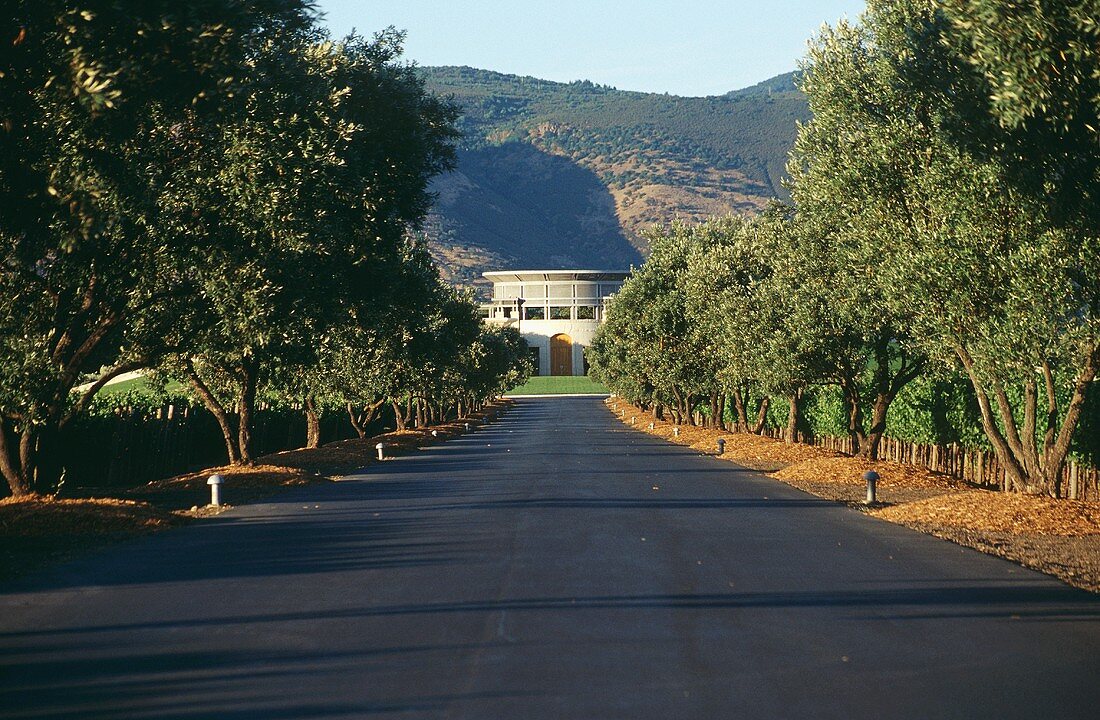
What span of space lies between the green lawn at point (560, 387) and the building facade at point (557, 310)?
2629mm

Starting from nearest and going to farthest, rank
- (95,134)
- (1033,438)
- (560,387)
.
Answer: (95,134)
(1033,438)
(560,387)

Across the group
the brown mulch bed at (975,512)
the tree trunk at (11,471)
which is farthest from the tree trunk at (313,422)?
the tree trunk at (11,471)

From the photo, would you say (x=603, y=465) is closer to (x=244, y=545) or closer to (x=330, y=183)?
(x=330, y=183)

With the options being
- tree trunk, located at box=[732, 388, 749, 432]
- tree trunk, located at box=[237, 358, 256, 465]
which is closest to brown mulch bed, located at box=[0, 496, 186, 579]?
tree trunk, located at box=[237, 358, 256, 465]

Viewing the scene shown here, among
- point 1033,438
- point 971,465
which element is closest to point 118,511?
point 1033,438

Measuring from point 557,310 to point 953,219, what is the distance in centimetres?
14341

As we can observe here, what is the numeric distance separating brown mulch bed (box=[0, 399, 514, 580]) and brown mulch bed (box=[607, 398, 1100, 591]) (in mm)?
11243

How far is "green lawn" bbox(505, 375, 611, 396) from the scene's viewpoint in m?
133

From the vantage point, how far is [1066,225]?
1608 centimetres

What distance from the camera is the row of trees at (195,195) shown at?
1361cm

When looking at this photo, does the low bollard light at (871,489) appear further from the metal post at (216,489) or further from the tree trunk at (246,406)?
the tree trunk at (246,406)

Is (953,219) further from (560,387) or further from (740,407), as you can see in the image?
(560,387)

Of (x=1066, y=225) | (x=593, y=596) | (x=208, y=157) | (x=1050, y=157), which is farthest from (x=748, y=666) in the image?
(x=208, y=157)

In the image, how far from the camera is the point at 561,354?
162375 mm
